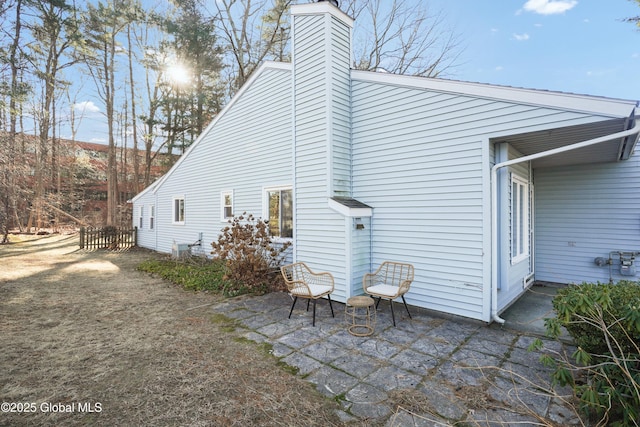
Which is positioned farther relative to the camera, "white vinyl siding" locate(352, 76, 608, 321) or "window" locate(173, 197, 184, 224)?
"window" locate(173, 197, 184, 224)

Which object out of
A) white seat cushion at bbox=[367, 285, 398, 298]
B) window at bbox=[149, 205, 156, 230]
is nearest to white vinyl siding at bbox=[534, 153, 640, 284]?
white seat cushion at bbox=[367, 285, 398, 298]

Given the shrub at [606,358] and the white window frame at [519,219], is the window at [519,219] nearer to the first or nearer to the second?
the white window frame at [519,219]

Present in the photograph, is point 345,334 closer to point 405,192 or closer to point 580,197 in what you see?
Result: point 405,192

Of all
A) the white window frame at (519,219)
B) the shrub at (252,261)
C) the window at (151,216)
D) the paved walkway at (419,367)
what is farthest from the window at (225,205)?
the white window frame at (519,219)

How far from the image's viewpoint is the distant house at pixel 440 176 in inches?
170

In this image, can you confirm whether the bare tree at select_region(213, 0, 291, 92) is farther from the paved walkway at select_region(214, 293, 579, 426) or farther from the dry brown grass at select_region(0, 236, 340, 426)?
the paved walkway at select_region(214, 293, 579, 426)

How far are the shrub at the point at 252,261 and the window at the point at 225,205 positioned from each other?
191 cm

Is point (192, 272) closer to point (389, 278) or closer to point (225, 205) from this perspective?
point (225, 205)

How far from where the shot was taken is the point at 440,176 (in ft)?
15.7

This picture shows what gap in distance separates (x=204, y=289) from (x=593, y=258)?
8706 millimetres

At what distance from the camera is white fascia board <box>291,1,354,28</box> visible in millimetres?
5617

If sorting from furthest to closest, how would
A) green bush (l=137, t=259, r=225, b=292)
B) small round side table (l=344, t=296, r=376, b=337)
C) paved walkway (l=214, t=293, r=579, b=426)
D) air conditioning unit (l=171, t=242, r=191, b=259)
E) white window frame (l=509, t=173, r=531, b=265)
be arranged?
air conditioning unit (l=171, t=242, r=191, b=259), green bush (l=137, t=259, r=225, b=292), white window frame (l=509, t=173, r=531, b=265), small round side table (l=344, t=296, r=376, b=337), paved walkway (l=214, t=293, r=579, b=426)

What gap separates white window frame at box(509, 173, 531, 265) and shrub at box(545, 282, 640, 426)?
2677 millimetres

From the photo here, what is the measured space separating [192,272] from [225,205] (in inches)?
92.0
